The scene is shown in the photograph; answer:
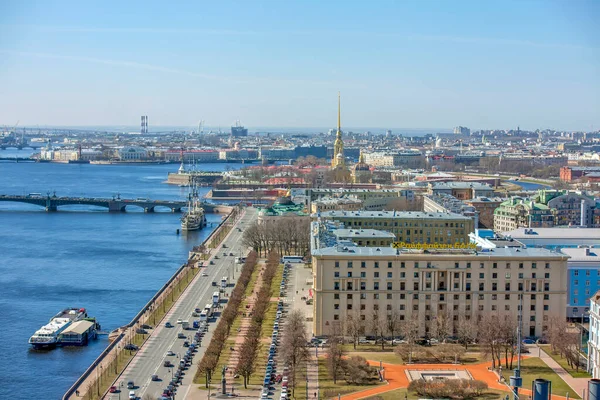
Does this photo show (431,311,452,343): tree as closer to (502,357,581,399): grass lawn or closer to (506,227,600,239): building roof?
(502,357,581,399): grass lawn

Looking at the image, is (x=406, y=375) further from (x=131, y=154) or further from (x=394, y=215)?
(x=131, y=154)

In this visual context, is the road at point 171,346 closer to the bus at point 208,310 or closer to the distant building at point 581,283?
the bus at point 208,310

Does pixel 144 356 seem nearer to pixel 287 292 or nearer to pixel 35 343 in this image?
pixel 35 343

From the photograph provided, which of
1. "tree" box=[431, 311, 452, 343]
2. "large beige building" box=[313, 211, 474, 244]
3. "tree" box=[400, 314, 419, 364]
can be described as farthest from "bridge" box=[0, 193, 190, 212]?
"tree" box=[431, 311, 452, 343]

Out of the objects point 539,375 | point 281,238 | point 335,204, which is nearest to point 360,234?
point 281,238

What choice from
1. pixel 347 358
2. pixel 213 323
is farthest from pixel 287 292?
pixel 347 358

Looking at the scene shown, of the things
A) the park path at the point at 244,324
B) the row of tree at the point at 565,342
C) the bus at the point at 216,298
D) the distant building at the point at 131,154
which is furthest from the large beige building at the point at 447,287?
the distant building at the point at 131,154

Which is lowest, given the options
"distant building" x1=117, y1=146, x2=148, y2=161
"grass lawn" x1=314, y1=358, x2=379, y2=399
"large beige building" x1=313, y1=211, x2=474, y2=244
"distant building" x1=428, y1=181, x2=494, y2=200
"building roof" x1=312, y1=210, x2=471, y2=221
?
"distant building" x1=117, y1=146, x2=148, y2=161
